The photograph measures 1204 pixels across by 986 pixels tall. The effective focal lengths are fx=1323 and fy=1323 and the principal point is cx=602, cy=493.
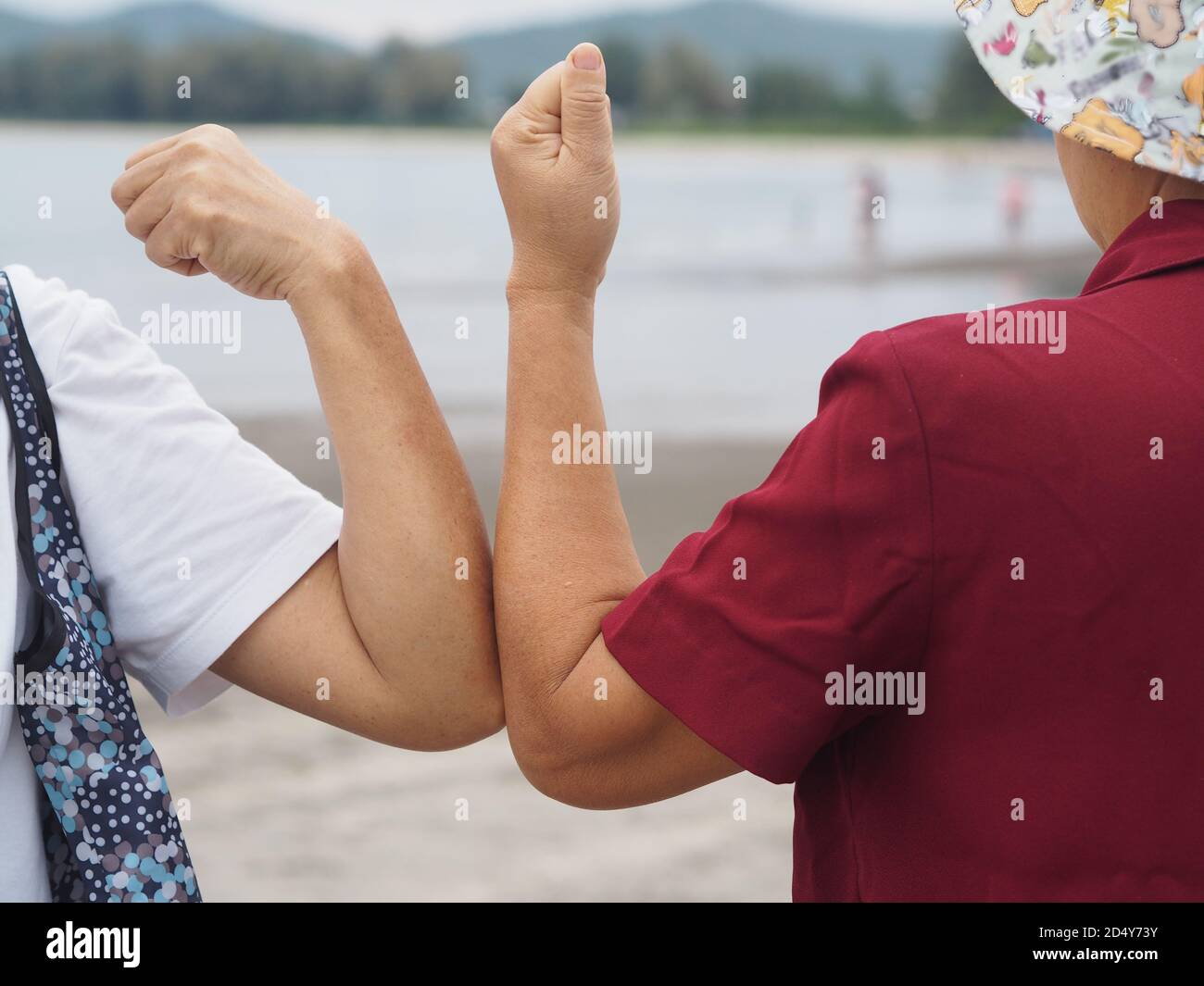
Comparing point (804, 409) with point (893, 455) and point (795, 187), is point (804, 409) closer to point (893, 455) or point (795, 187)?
point (893, 455)

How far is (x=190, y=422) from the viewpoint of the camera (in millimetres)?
1493

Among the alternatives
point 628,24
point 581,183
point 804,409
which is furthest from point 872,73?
point 581,183

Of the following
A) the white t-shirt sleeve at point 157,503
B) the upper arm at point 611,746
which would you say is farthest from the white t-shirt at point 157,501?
the upper arm at point 611,746

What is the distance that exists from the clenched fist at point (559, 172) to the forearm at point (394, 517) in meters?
0.18

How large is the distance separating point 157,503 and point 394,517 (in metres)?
0.26

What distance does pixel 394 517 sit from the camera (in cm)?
146

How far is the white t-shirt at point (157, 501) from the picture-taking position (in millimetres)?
1428

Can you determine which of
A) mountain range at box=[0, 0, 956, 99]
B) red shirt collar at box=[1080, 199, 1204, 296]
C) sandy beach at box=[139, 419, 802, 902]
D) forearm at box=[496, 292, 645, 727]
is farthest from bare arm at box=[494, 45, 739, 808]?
mountain range at box=[0, 0, 956, 99]

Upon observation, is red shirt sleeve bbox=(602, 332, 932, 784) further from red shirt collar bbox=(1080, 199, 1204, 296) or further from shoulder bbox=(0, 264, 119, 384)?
shoulder bbox=(0, 264, 119, 384)

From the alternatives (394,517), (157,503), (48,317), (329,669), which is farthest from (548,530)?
(48,317)

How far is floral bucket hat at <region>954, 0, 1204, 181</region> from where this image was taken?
1.11 m

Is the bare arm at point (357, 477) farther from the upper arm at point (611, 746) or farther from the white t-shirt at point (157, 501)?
the upper arm at point (611, 746)

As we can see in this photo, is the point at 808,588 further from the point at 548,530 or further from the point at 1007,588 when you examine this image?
the point at 548,530

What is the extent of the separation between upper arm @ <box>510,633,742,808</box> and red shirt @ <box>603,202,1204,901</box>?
0.07 m
